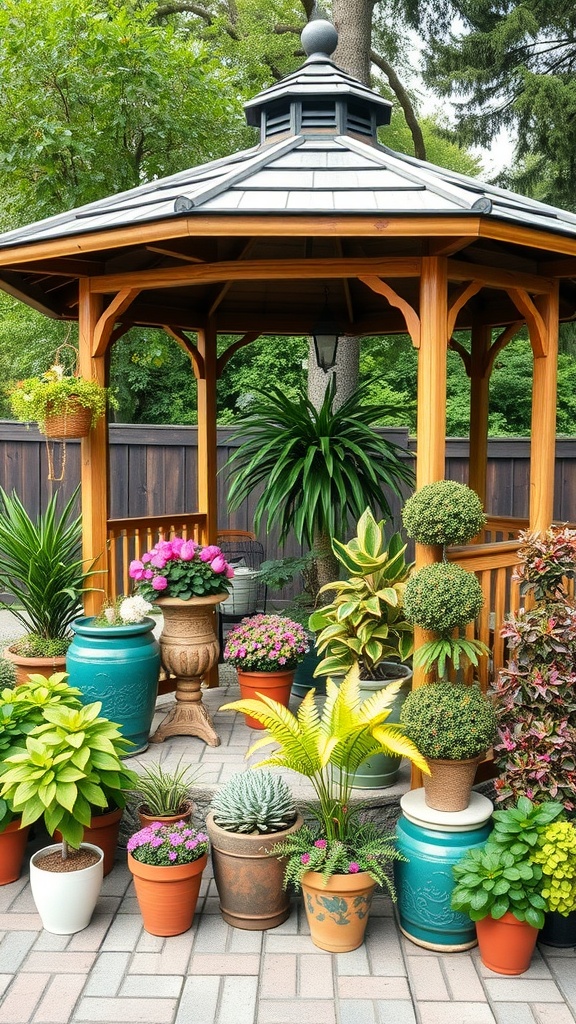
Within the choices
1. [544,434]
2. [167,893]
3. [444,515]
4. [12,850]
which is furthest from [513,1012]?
[544,434]

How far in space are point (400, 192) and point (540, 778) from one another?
2.44 meters

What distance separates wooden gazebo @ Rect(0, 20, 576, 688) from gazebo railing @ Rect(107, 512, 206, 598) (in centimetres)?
2

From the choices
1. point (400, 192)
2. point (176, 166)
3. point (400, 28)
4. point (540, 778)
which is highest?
point (400, 28)

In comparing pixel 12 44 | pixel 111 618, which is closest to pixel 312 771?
pixel 111 618

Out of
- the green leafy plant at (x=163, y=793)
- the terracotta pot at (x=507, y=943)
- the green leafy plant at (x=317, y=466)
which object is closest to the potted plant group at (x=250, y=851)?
the green leafy plant at (x=163, y=793)

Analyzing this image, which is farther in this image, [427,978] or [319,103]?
[319,103]

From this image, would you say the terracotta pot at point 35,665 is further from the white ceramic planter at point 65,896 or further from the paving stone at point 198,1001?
the paving stone at point 198,1001

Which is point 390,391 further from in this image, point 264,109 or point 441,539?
point 441,539

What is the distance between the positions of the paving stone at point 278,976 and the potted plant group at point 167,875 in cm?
36

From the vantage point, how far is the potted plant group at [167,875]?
3.23m

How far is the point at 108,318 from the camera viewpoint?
4.39 metres

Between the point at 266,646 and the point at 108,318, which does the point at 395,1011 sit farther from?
the point at 108,318

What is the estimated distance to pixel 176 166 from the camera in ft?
27.4

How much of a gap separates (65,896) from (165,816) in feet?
1.59
